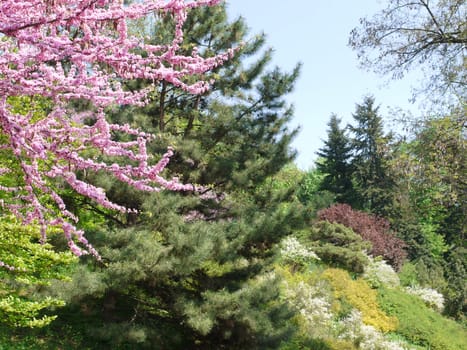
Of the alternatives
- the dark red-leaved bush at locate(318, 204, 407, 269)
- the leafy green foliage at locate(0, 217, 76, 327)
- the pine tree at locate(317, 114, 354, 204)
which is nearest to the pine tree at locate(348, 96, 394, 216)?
the pine tree at locate(317, 114, 354, 204)

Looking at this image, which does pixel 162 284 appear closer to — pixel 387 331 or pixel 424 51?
pixel 424 51

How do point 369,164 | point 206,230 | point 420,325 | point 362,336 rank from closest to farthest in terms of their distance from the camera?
point 206,230, point 362,336, point 420,325, point 369,164

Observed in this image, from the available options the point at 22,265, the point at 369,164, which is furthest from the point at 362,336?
the point at 369,164

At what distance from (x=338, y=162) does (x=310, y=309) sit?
2216cm

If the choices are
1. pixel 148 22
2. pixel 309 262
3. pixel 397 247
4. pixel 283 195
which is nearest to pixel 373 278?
pixel 309 262

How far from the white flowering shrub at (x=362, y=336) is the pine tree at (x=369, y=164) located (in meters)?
18.5

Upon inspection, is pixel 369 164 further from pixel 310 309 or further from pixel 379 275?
pixel 310 309

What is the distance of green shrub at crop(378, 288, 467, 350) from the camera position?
14398 mm

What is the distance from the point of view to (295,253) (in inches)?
641

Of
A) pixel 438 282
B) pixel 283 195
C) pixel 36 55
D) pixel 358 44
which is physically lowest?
pixel 36 55

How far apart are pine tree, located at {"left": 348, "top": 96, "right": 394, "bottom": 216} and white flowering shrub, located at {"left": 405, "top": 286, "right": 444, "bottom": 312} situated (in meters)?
10.2

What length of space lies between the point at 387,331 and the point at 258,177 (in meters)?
8.08

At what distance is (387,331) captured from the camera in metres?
14.4

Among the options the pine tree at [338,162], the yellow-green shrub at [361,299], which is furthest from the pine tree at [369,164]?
the yellow-green shrub at [361,299]
